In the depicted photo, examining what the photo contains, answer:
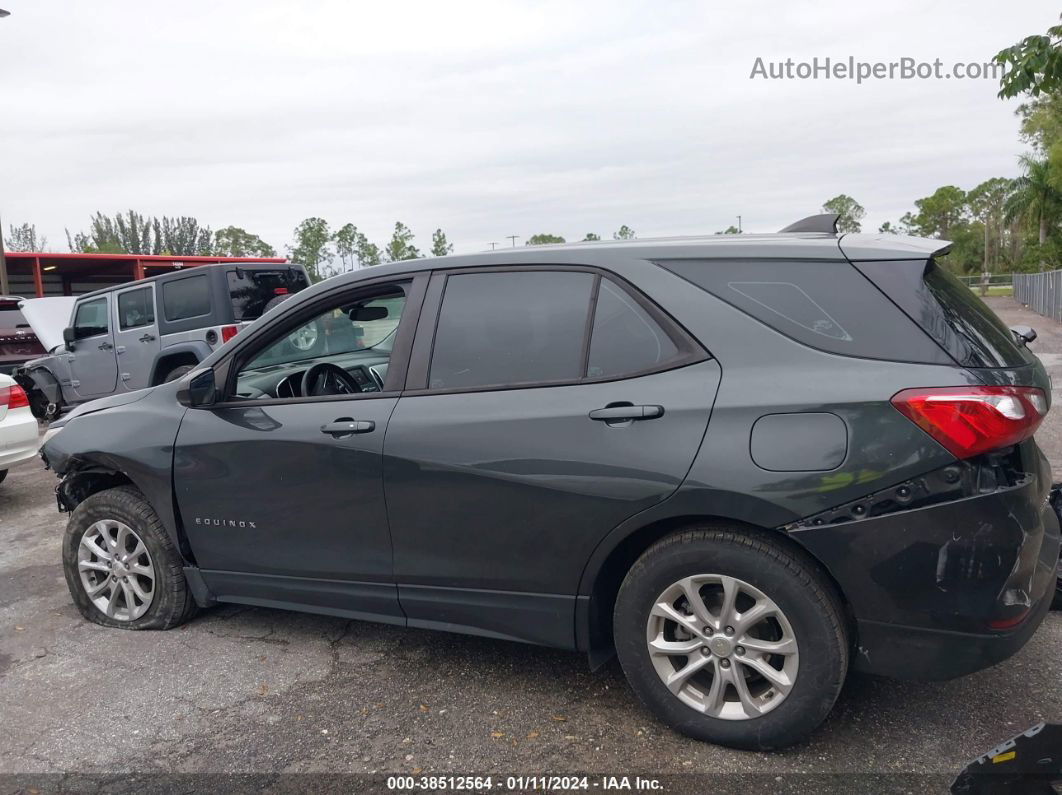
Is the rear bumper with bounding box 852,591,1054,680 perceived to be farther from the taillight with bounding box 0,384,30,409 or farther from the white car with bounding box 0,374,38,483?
the taillight with bounding box 0,384,30,409

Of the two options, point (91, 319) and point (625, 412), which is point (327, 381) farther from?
point (91, 319)

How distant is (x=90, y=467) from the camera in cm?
433

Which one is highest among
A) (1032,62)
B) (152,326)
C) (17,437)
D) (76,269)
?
(1032,62)

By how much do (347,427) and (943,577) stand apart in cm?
222

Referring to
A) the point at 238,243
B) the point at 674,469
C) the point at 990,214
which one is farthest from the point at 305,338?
the point at 990,214

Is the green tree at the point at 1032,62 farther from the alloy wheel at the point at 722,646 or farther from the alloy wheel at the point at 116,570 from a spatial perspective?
the alloy wheel at the point at 116,570

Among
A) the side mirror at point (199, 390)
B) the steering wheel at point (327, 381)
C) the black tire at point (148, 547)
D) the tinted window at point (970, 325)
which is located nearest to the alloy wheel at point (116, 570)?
the black tire at point (148, 547)

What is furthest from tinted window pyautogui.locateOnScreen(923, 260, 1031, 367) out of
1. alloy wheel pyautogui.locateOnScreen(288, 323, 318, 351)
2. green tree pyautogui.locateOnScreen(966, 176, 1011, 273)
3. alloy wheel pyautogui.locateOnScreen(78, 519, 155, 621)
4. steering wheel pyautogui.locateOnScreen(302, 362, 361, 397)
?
green tree pyautogui.locateOnScreen(966, 176, 1011, 273)

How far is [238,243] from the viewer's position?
59062 mm

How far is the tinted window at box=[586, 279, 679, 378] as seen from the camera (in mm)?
3049

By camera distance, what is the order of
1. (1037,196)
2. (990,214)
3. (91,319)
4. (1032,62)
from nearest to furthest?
(1032,62)
(91,319)
(1037,196)
(990,214)

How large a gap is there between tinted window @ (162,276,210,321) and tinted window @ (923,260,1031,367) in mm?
8348

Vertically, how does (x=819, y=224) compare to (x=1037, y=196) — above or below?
below

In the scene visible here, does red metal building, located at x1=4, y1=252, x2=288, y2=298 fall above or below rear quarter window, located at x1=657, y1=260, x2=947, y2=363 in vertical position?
above
